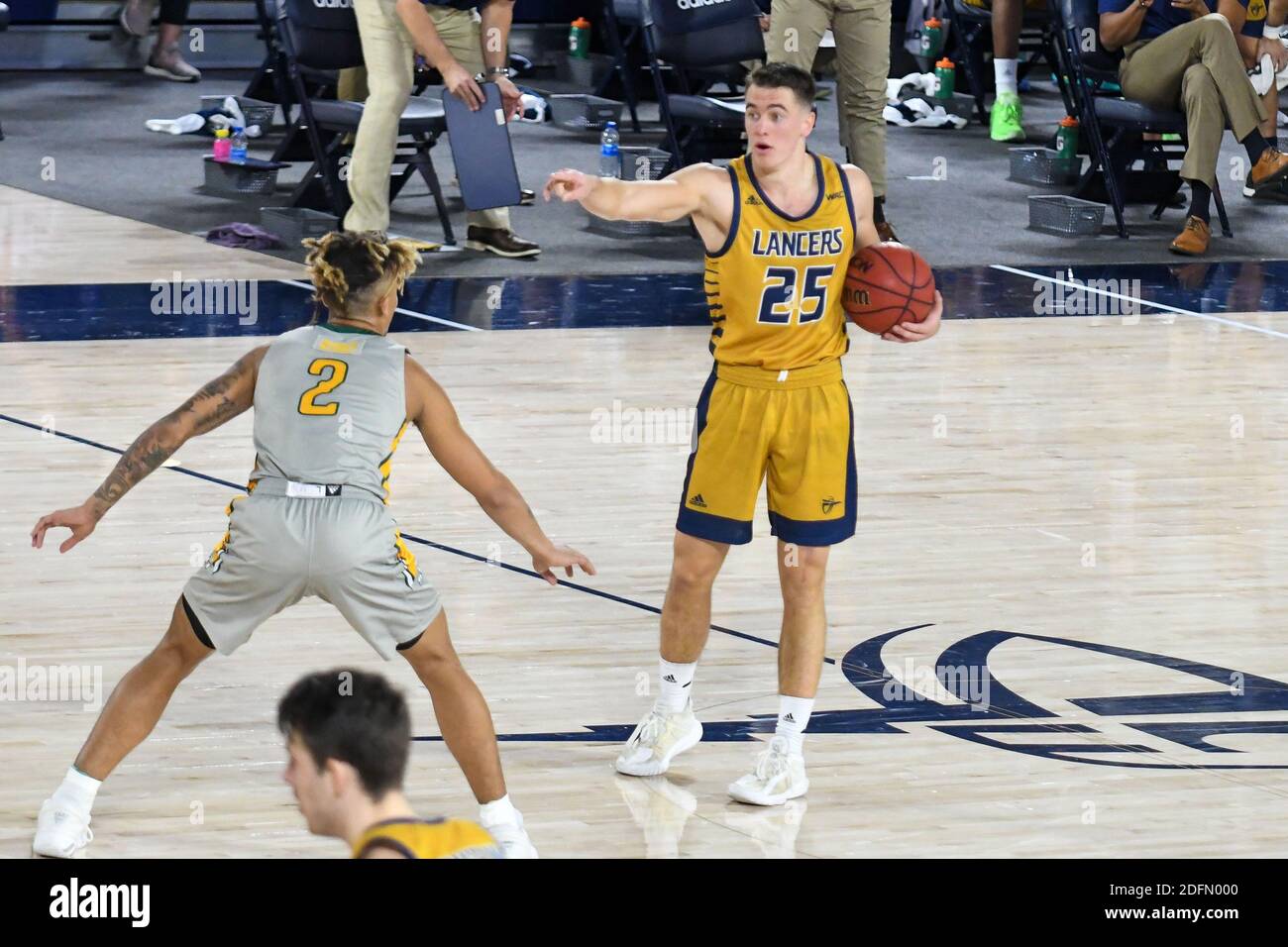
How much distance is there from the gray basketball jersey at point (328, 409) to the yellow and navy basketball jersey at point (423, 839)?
157 cm

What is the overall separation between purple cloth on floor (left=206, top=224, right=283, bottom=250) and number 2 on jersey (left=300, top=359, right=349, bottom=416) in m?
6.70

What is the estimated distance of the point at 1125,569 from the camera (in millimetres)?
6109

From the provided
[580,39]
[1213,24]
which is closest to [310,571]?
[1213,24]

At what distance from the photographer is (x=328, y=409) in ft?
13.1

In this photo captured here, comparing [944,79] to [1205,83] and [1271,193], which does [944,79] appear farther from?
[1205,83]

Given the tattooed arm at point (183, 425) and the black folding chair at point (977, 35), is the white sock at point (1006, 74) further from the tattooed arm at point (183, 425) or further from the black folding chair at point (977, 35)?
the tattooed arm at point (183, 425)

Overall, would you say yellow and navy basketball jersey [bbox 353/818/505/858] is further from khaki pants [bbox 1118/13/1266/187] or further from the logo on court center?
khaki pants [bbox 1118/13/1266/187]

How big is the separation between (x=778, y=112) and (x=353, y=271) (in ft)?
3.22

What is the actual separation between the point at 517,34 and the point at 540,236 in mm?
5809

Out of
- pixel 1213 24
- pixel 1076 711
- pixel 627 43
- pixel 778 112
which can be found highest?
pixel 778 112

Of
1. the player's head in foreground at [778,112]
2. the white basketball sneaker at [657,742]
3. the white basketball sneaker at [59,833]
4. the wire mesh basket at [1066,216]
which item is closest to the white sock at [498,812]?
the white basketball sneaker at [657,742]

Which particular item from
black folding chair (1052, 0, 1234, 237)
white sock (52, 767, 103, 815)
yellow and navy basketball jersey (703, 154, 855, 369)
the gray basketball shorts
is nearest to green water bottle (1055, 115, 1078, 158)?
black folding chair (1052, 0, 1234, 237)
